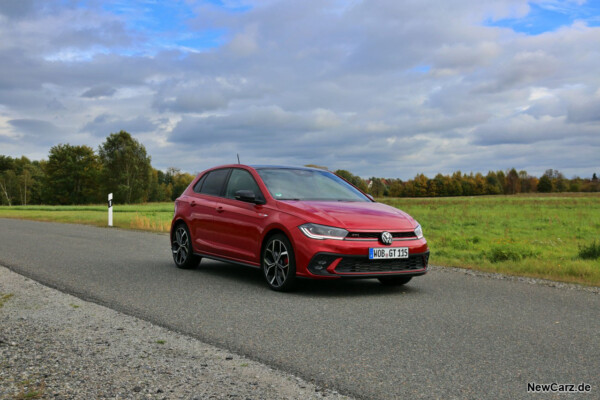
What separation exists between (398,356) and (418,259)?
3058 millimetres

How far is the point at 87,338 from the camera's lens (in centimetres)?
497

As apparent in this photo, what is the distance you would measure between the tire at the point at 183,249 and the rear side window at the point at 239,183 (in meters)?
1.30

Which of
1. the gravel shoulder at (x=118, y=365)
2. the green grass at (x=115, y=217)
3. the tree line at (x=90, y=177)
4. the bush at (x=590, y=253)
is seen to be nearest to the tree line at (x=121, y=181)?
the tree line at (x=90, y=177)

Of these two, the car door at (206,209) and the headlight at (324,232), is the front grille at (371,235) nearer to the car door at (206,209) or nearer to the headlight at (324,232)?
the headlight at (324,232)

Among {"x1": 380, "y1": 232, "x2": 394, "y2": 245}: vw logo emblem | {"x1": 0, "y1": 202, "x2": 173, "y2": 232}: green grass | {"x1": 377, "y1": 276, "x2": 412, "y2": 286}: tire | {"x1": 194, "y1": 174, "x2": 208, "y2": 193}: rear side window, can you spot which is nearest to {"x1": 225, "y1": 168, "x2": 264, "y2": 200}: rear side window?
{"x1": 194, "y1": 174, "x2": 208, "y2": 193}: rear side window

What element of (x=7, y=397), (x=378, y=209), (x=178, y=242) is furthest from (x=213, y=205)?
(x=7, y=397)

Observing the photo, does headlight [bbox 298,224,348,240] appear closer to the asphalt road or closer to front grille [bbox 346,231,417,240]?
front grille [bbox 346,231,417,240]

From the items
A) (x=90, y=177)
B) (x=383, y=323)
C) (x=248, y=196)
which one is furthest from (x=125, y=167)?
(x=383, y=323)

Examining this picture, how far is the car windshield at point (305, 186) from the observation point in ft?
26.1

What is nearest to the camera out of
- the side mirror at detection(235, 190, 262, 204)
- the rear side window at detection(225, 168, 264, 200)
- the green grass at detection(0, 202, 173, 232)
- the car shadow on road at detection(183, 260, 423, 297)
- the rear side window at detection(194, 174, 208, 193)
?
the car shadow on road at detection(183, 260, 423, 297)

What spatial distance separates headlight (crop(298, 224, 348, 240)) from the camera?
6.89 meters

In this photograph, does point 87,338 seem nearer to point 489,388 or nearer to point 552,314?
point 489,388

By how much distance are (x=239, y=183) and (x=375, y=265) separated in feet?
8.57

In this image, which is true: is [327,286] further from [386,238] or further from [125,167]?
[125,167]
